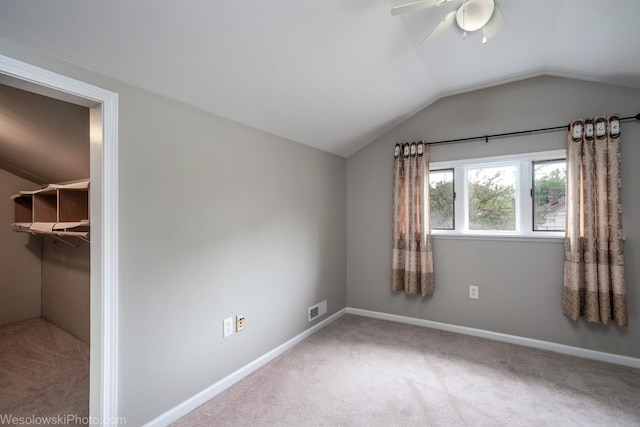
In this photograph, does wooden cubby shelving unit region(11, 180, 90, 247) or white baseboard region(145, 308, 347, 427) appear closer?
white baseboard region(145, 308, 347, 427)

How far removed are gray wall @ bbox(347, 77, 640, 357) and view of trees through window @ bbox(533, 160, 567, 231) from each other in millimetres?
174

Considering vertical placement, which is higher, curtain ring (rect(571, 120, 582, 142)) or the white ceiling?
the white ceiling

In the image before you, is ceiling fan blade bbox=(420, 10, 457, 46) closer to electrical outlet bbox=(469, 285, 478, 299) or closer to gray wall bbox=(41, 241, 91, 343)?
electrical outlet bbox=(469, 285, 478, 299)

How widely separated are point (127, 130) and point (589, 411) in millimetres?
3284

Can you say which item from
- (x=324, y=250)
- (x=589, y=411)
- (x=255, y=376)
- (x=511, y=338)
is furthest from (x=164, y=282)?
(x=511, y=338)

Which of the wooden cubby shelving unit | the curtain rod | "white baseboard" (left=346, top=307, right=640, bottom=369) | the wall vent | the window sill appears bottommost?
"white baseboard" (left=346, top=307, right=640, bottom=369)

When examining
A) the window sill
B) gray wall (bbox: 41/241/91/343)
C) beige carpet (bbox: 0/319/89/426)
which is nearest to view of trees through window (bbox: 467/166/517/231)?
the window sill

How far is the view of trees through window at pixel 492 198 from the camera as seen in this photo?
302cm

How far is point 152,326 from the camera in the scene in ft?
5.72

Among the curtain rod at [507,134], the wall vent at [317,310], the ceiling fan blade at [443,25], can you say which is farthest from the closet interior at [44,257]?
the curtain rod at [507,134]

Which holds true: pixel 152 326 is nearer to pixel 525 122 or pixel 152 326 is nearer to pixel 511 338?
pixel 511 338

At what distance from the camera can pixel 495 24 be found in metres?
1.83

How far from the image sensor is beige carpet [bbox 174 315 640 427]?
184 centimetres

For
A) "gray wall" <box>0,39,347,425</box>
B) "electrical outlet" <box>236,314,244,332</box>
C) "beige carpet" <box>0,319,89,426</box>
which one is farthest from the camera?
"electrical outlet" <box>236,314,244,332</box>
